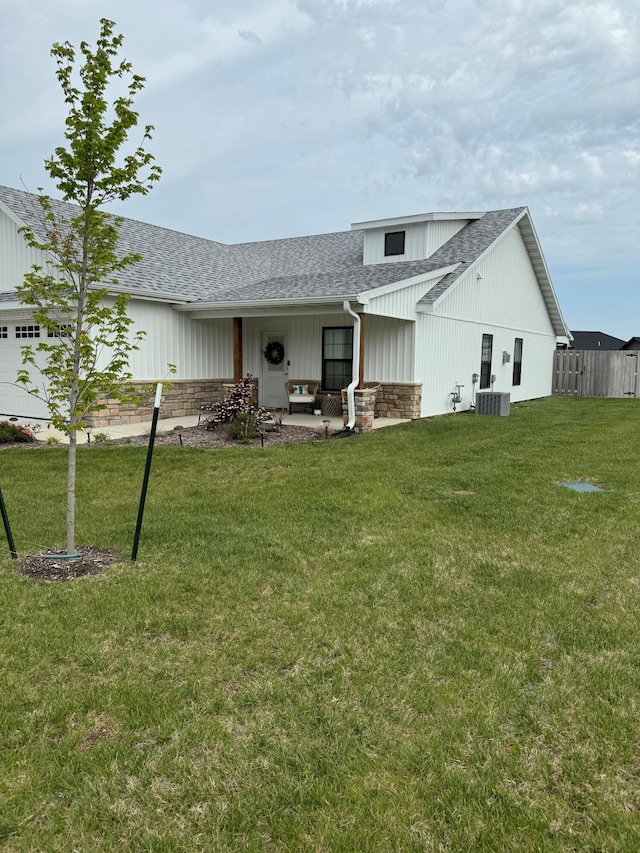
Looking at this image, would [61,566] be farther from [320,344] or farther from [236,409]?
[320,344]

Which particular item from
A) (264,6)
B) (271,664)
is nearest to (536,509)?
(271,664)

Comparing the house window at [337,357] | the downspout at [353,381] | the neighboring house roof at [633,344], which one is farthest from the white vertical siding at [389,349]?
the neighboring house roof at [633,344]

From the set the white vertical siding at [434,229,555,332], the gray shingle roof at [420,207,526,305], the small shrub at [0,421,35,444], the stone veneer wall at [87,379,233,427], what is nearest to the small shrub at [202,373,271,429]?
the stone veneer wall at [87,379,233,427]

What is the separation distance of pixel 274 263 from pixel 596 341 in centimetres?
2679

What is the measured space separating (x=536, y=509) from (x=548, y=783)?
378 centimetres

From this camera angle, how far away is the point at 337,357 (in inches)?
549

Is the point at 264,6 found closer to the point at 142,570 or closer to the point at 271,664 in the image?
the point at 142,570

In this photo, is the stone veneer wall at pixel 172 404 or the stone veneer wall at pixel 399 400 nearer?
the stone veneer wall at pixel 172 404

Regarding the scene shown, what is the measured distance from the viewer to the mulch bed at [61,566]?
3955 mm

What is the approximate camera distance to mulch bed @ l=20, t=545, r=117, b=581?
396 centimetres

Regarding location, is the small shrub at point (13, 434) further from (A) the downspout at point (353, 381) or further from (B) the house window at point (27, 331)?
(A) the downspout at point (353, 381)

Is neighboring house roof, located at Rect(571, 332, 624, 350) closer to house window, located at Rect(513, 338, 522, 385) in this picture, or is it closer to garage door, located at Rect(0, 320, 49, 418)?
house window, located at Rect(513, 338, 522, 385)

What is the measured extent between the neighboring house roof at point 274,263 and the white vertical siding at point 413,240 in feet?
0.63

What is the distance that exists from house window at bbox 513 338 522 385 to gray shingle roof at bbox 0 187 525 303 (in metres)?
4.07
